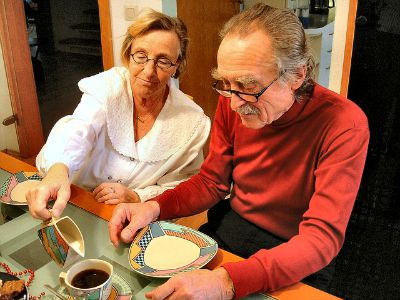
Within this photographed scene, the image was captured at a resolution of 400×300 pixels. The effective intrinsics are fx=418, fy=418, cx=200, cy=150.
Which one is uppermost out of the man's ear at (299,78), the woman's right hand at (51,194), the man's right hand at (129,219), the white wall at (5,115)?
the man's ear at (299,78)

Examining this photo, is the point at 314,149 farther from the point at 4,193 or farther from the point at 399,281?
the point at 399,281

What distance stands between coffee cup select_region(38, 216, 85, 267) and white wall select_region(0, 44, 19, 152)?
243 cm

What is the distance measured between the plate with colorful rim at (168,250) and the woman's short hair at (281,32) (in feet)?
1.57

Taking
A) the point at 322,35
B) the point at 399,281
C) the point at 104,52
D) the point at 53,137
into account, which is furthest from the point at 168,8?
Result: the point at 399,281

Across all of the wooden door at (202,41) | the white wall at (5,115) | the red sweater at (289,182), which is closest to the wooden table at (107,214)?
the red sweater at (289,182)

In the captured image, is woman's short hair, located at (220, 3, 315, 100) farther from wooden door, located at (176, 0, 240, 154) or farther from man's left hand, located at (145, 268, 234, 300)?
wooden door, located at (176, 0, 240, 154)

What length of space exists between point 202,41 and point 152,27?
163 centimetres

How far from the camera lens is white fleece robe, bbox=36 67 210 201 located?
5.10 ft

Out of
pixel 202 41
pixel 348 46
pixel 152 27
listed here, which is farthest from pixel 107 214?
pixel 202 41

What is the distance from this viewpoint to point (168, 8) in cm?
269

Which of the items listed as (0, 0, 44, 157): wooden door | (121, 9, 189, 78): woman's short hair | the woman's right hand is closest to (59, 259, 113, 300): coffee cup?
the woman's right hand

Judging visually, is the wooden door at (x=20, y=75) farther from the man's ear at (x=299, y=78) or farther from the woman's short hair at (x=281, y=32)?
the man's ear at (x=299, y=78)

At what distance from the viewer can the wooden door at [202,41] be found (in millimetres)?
2914

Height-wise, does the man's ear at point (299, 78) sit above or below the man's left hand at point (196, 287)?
above
